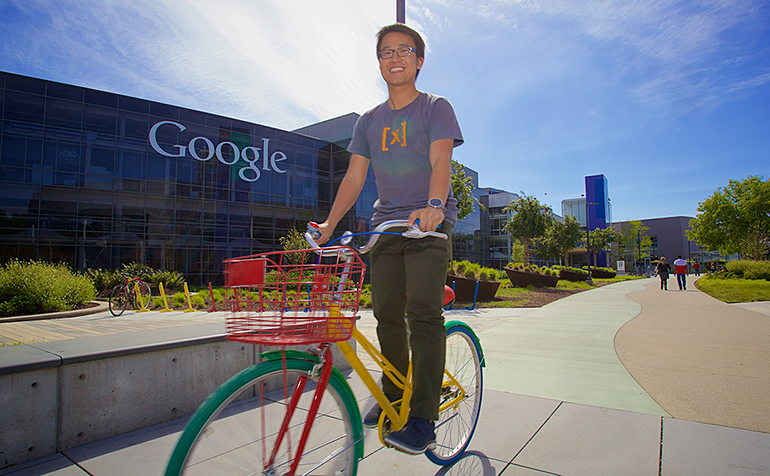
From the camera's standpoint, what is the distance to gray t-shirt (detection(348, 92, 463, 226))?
6.69 feet

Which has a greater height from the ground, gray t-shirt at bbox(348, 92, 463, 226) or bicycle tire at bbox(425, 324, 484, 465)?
gray t-shirt at bbox(348, 92, 463, 226)

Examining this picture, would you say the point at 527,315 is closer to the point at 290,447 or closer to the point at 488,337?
the point at 488,337

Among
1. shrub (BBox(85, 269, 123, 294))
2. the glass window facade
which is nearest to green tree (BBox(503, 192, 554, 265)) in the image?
the glass window facade

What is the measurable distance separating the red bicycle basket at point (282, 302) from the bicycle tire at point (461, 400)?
1.03 m

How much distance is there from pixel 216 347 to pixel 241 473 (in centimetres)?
201

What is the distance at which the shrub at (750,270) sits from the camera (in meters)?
18.6

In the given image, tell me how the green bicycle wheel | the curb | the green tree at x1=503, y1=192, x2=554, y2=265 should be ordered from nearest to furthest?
the curb < the green bicycle wheel < the green tree at x1=503, y1=192, x2=554, y2=265

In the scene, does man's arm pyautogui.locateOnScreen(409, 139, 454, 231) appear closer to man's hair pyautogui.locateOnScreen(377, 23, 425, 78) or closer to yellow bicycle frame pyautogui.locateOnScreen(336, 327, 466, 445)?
man's hair pyautogui.locateOnScreen(377, 23, 425, 78)

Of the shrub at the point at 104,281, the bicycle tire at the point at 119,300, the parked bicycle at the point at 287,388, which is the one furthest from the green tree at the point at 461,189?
the parked bicycle at the point at 287,388

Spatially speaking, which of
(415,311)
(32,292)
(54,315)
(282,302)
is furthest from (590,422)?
(32,292)

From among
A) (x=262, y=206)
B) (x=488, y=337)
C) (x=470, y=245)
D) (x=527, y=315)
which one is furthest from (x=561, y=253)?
(x=488, y=337)

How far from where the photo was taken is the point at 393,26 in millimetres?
2082

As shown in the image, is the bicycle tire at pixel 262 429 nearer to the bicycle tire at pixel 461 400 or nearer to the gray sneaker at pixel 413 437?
the gray sneaker at pixel 413 437

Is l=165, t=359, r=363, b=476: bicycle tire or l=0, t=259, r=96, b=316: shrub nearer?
l=165, t=359, r=363, b=476: bicycle tire
